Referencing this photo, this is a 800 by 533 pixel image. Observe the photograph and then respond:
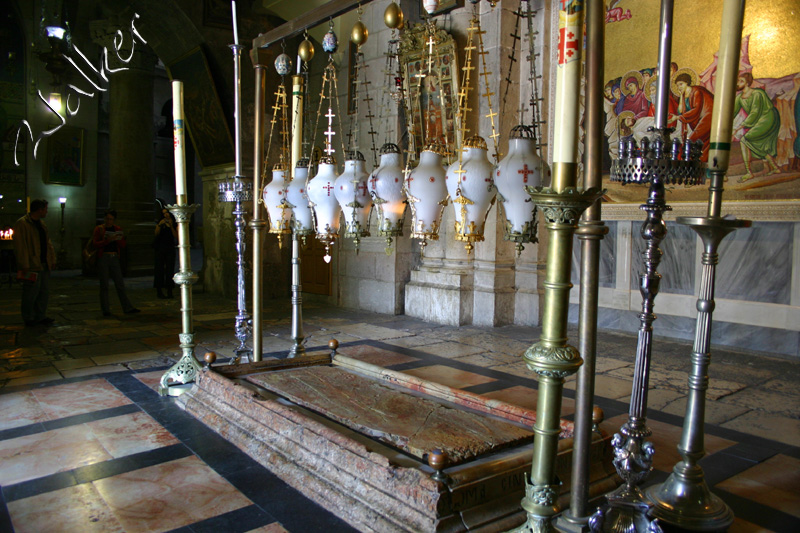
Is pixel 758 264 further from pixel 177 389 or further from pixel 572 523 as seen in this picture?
pixel 177 389

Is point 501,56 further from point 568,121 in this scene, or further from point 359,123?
point 568,121

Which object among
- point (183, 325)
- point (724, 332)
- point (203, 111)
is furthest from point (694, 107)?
point (203, 111)

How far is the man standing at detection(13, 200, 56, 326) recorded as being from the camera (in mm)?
6301

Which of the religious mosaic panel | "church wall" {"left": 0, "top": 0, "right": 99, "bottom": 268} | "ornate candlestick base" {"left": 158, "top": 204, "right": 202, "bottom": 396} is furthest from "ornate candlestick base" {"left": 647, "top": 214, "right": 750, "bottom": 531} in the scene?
"church wall" {"left": 0, "top": 0, "right": 99, "bottom": 268}

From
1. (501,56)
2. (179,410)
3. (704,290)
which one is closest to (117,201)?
(501,56)

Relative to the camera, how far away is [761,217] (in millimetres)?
5152

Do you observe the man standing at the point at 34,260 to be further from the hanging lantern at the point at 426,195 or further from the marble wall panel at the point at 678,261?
the marble wall panel at the point at 678,261

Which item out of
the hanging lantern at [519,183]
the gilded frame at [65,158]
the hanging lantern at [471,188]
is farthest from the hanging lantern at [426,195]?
the gilded frame at [65,158]

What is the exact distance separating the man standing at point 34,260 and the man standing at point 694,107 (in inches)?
264

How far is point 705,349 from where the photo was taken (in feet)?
6.38

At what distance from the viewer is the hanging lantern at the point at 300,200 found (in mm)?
3357

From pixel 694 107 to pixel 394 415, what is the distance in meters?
4.69

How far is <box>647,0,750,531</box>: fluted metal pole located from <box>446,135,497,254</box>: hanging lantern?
0.78 metres

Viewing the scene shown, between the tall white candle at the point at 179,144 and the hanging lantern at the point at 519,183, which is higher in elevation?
the tall white candle at the point at 179,144
